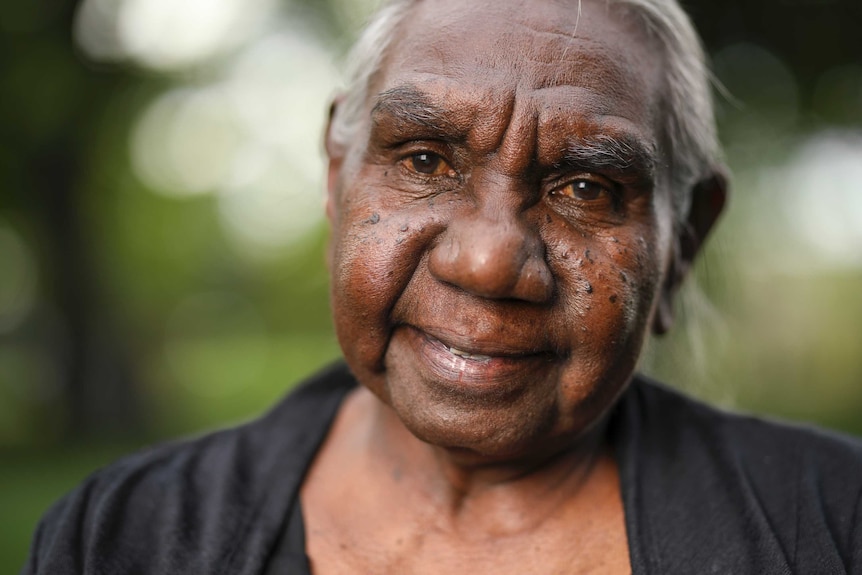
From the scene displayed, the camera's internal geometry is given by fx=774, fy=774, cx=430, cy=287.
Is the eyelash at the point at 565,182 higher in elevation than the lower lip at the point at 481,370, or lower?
higher

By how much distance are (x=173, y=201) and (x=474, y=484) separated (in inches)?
726

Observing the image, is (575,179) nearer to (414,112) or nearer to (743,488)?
(414,112)

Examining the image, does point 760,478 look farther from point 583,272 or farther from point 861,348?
point 861,348

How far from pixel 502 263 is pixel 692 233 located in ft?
3.19

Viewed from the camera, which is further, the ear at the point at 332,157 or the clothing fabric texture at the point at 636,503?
the ear at the point at 332,157

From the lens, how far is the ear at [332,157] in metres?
2.37

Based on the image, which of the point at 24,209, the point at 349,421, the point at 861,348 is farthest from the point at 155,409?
the point at 861,348

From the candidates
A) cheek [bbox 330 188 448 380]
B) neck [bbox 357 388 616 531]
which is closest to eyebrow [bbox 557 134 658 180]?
cheek [bbox 330 188 448 380]

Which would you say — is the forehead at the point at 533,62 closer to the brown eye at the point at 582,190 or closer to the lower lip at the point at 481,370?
the brown eye at the point at 582,190

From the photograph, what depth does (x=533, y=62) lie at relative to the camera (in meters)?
1.88

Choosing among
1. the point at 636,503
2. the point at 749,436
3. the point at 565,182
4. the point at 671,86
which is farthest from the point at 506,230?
the point at 749,436

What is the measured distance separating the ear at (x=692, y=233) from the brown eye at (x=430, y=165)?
76 centimetres

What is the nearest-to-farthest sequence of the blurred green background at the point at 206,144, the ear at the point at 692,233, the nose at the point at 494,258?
the nose at the point at 494,258
the ear at the point at 692,233
the blurred green background at the point at 206,144

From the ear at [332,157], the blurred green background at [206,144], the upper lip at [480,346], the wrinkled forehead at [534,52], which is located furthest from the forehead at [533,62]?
the blurred green background at [206,144]
